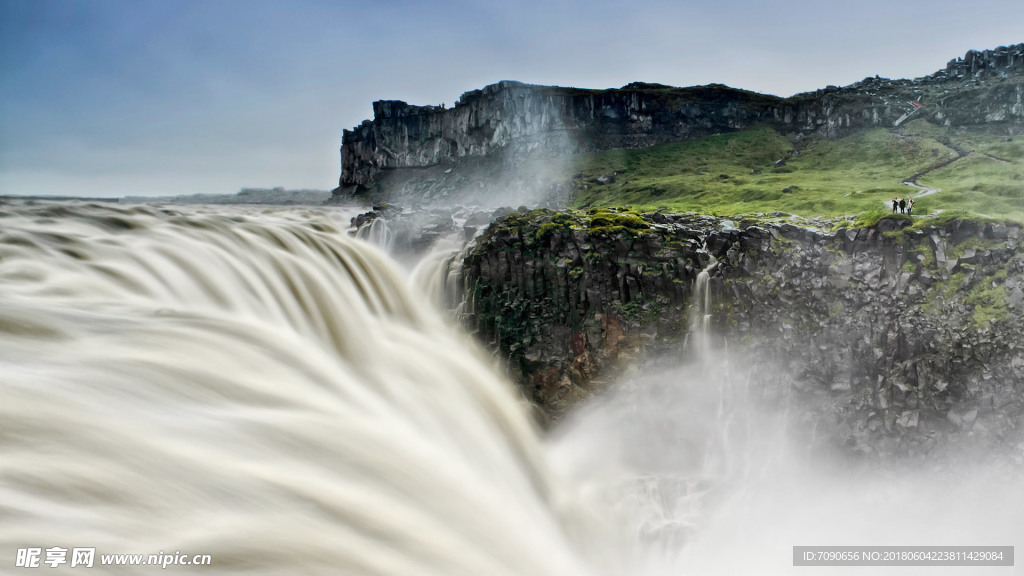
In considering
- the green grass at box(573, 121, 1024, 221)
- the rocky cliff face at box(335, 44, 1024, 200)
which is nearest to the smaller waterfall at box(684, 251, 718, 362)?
the green grass at box(573, 121, 1024, 221)

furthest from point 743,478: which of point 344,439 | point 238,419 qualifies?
point 238,419

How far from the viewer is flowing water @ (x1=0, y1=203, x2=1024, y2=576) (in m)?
7.38

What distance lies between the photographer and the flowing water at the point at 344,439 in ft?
24.2

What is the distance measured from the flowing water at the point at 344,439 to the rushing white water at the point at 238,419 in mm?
46

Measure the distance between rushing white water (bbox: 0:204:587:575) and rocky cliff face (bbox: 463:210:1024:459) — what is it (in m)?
5.50

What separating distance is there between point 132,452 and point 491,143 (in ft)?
346

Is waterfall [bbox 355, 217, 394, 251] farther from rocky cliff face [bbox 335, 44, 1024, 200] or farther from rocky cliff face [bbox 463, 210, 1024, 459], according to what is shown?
rocky cliff face [bbox 335, 44, 1024, 200]

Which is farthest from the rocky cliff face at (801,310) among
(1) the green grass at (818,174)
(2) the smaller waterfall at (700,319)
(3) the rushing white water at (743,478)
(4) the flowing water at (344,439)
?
(1) the green grass at (818,174)

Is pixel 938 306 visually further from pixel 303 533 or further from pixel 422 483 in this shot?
pixel 303 533

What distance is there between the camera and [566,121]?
4181 inches

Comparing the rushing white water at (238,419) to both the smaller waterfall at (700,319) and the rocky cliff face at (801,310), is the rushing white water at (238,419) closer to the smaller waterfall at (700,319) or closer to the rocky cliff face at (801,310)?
the rocky cliff face at (801,310)

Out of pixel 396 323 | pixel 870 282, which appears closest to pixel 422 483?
pixel 396 323

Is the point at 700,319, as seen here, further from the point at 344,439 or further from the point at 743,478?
the point at 344,439

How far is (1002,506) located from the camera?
66.7ft
